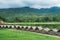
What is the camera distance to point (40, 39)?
1586 cm

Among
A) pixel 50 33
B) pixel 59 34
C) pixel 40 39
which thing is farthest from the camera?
pixel 50 33

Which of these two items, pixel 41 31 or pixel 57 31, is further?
pixel 41 31

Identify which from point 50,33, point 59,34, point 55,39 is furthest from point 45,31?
point 55,39

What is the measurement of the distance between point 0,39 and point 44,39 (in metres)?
3.16

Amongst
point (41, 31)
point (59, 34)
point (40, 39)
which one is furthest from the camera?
point (41, 31)

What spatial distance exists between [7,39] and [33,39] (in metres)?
1.89

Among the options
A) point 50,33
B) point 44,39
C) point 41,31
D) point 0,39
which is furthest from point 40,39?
point 41,31

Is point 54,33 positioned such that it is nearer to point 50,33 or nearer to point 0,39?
point 50,33

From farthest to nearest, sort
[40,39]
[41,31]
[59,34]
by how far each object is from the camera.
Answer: [41,31]
[59,34]
[40,39]

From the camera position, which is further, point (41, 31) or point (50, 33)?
point (41, 31)

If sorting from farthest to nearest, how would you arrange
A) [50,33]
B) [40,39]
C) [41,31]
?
[41,31], [50,33], [40,39]

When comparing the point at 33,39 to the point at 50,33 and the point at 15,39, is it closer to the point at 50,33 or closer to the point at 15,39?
the point at 15,39

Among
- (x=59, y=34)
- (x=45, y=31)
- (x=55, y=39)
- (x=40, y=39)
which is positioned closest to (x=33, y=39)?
(x=40, y=39)

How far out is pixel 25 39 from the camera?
53.5ft
